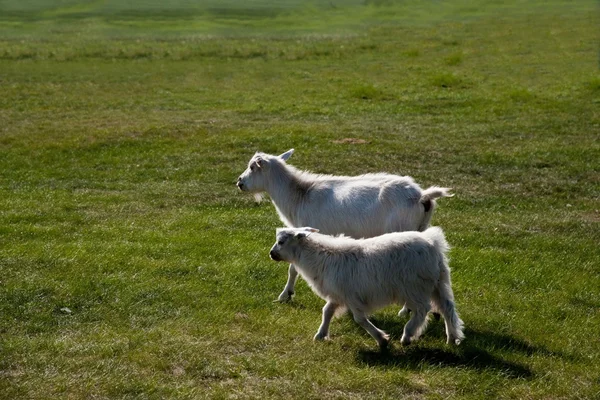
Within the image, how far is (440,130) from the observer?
24.7 metres

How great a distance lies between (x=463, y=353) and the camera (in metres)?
9.03

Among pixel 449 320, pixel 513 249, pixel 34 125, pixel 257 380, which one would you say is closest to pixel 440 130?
pixel 513 249

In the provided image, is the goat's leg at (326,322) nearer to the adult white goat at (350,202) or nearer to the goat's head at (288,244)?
the goat's head at (288,244)

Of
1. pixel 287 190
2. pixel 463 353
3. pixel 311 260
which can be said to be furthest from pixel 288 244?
pixel 463 353

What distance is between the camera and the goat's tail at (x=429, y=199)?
10.5m

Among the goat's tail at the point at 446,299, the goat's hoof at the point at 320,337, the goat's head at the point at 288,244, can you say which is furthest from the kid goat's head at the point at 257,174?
the goat's tail at the point at 446,299

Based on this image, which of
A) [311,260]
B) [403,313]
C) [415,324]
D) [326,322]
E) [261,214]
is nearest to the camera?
[415,324]

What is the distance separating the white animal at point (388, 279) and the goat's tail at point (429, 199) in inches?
46.4

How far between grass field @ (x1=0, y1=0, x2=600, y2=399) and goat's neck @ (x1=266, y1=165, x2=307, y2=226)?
0.95m

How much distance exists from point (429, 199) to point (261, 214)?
6.14 metres

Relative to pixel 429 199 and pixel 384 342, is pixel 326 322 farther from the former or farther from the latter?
pixel 429 199

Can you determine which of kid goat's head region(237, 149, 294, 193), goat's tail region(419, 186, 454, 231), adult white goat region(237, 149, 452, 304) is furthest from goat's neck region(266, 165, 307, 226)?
goat's tail region(419, 186, 454, 231)

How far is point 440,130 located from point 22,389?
61.7 ft

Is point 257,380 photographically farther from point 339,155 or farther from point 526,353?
point 339,155
